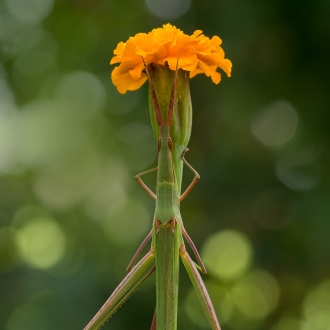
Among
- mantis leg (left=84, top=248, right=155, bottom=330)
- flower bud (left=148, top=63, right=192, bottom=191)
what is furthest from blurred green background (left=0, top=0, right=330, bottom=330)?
flower bud (left=148, top=63, right=192, bottom=191)

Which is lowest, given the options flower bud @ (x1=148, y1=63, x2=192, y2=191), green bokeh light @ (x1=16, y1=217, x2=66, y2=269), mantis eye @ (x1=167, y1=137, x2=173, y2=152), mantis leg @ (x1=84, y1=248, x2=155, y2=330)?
mantis leg @ (x1=84, y1=248, x2=155, y2=330)

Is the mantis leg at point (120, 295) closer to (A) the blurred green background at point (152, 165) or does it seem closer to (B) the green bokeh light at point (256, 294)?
(A) the blurred green background at point (152, 165)

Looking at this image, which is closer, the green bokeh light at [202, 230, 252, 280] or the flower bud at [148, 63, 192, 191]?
the flower bud at [148, 63, 192, 191]

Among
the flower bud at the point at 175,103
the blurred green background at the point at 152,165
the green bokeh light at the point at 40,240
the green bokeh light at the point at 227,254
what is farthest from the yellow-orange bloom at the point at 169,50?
the green bokeh light at the point at 40,240

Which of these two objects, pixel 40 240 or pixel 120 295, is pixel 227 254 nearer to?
pixel 40 240

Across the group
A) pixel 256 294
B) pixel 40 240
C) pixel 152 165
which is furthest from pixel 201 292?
pixel 40 240

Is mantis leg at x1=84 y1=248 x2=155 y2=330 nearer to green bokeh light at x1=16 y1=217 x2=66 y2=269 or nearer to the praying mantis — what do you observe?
the praying mantis

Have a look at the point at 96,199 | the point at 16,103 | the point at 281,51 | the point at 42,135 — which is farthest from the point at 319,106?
the point at 16,103
